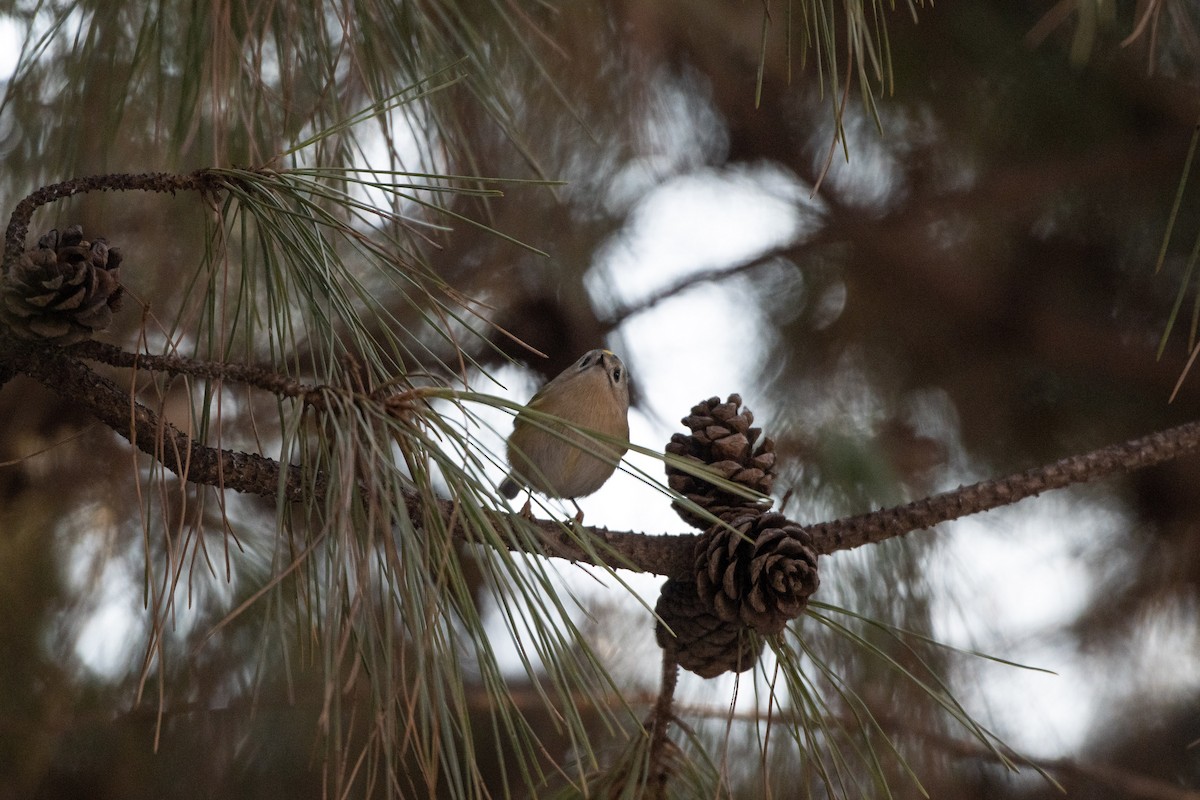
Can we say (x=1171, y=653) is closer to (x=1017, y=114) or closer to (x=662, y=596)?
(x=1017, y=114)

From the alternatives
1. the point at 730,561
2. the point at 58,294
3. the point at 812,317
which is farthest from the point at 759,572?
the point at 812,317

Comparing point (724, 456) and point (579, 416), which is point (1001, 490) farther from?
point (579, 416)

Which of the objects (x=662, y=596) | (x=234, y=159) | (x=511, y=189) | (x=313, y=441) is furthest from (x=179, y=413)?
(x=662, y=596)

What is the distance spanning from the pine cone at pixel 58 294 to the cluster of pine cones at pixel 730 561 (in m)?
0.43

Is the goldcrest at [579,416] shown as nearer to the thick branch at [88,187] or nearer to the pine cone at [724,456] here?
the pine cone at [724,456]

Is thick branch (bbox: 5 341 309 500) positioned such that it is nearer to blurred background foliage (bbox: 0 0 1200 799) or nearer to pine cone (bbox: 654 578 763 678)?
pine cone (bbox: 654 578 763 678)

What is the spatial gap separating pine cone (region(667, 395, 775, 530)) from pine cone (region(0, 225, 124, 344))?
49cm

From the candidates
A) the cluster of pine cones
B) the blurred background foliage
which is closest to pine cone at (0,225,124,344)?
the cluster of pine cones

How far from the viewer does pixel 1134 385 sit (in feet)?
4.95

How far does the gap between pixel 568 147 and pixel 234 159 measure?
1.93 feet

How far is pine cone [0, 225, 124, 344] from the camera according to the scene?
0.74 metres

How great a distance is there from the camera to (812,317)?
5.39 ft

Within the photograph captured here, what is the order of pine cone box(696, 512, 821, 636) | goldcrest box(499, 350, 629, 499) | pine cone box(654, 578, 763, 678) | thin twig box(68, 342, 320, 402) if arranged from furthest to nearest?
1. goldcrest box(499, 350, 629, 499)
2. pine cone box(654, 578, 763, 678)
3. pine cone box(696, 512, 821, 636)
4. thin twig box(68, 342, 320, 402)

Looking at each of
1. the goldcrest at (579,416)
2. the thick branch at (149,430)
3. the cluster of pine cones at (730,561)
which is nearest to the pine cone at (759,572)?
the cluster of pine cones at (730,561)
